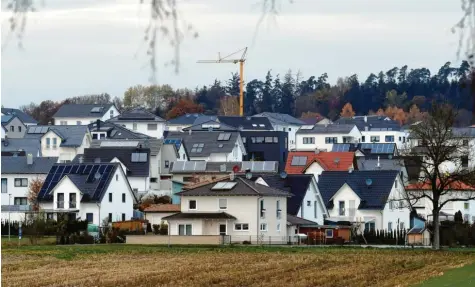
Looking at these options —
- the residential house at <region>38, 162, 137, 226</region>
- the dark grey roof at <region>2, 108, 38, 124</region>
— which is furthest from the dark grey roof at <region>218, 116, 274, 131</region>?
the residential house at <region>38, 162, 137, 226</region>

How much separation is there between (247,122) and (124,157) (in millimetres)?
44391

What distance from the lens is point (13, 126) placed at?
13738cm

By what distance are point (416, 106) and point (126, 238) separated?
25716 mm

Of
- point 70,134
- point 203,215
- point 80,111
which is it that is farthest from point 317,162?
point 80,111

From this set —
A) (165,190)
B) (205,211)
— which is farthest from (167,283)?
(165,190)

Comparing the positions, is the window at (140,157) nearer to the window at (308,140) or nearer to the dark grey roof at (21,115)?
the dark grey roof at (21,115)

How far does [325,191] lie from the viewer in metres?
76.0

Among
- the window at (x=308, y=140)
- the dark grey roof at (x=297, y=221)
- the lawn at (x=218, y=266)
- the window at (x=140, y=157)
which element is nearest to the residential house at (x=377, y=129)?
the window at (x=308, y=140)

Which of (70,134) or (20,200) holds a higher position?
(70,134)

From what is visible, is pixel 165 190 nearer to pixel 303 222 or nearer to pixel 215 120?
pixel 303 222

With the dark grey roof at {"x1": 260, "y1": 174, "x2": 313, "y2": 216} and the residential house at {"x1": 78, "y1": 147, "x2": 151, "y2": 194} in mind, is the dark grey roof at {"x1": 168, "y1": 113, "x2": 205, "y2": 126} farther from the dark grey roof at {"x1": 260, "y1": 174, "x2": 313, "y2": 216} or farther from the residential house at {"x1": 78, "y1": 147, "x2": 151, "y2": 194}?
the dark grey roof at {"x1": 260, "y1": 174, "x2": 313, "y2": 216}

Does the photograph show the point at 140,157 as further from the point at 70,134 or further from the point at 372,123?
the point at 372,123

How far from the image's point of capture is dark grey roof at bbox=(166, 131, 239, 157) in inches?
4171

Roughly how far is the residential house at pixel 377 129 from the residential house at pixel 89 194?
2583 inches
